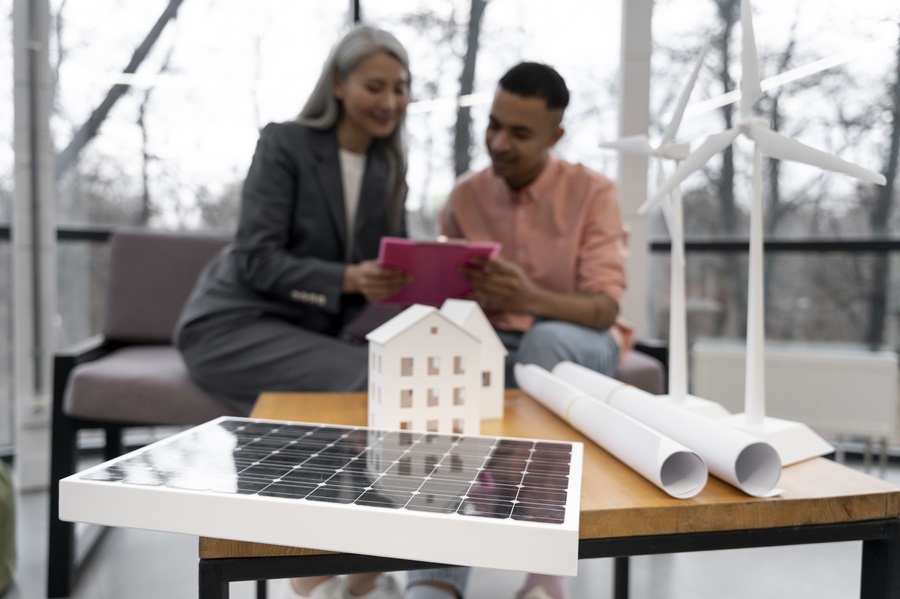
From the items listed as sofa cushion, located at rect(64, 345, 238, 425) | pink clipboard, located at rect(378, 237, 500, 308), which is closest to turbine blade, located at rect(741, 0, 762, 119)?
pink clipboard, located at rect(378, 237, 500, 308)

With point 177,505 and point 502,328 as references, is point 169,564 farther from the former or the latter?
point 177,505

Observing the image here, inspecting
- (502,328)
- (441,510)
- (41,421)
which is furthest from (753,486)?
(41,421)

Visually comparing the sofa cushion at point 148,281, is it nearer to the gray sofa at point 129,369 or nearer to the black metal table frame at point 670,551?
the gray sofa at point 129,369

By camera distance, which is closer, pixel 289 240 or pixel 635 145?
pixel 635 145

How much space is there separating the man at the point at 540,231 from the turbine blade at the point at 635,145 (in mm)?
515

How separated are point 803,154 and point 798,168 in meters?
2.57

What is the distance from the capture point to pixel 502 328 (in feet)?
6.67

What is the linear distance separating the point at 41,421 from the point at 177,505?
2.44 metres

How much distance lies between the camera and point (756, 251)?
992 mm

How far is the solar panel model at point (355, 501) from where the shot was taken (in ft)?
2.00

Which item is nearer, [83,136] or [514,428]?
[514,428]

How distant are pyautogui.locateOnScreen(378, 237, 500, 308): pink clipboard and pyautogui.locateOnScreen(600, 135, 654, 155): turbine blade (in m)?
0.43

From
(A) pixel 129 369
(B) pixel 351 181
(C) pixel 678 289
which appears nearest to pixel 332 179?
(B) pixel 351 181

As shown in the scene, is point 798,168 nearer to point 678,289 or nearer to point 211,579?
point 678,289
